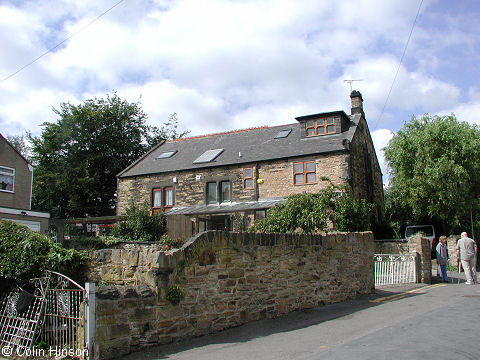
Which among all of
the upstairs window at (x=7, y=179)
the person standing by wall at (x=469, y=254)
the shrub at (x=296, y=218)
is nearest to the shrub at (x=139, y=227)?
the upstairs window at (x=7, y=179)

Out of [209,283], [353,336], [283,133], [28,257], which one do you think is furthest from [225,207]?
[353,336]

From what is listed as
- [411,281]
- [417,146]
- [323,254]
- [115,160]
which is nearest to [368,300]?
[323,254]

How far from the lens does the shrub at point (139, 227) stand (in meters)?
25.0

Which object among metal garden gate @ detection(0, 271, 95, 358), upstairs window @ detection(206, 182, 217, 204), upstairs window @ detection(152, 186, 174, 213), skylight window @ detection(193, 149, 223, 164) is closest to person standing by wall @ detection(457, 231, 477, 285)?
metal garden gate @ detection(0, 271, 95, 358)

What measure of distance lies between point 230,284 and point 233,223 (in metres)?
16.9

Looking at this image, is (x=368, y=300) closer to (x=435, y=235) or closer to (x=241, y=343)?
(x=241, y=343)

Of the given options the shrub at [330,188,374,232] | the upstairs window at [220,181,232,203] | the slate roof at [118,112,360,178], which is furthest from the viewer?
the upstairs window at [220,181,232,203]

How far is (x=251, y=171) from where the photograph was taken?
86.8 ft

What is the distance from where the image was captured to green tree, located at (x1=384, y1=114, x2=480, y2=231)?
24797mm

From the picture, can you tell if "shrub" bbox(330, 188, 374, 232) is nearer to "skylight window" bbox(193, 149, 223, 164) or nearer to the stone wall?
the stone wall

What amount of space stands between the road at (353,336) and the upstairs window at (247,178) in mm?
16065

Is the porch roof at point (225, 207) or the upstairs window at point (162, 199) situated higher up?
the upstairs window at point (162, 199)

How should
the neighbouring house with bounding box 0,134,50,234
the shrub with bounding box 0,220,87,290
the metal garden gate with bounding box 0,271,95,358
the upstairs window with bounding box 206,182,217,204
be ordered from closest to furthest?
the metal garden gate with bounding box 0,271,95,358 < the shrub with bounding box 0,220,87,290 < the neighbouring house with bounding box 0,134,50,234 < the upstairs window with bounding box 206,182,217,204

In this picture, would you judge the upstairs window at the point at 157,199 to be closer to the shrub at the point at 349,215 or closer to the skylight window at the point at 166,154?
the skylight window at the point at 166,154
